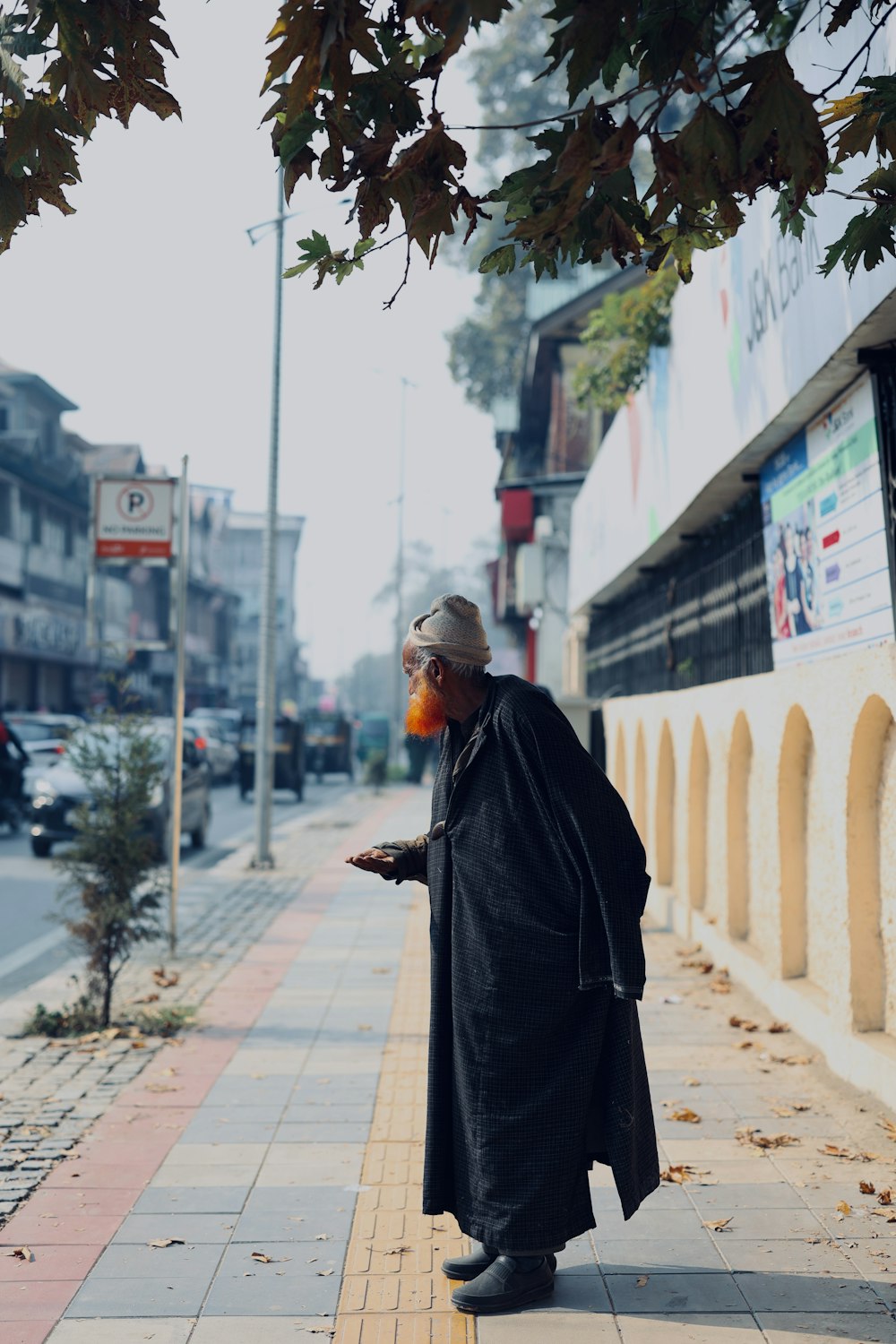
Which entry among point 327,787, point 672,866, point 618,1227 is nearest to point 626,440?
point 672,866

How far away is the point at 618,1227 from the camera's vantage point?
4.57 m

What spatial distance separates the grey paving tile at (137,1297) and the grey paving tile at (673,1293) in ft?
3.68

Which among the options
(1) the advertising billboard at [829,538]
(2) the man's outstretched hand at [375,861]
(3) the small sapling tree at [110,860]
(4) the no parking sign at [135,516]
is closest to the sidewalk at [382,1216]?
(3) the small sapling tree at [110,860]

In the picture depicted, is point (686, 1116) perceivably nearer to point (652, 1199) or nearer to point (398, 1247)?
point (652, 1199)

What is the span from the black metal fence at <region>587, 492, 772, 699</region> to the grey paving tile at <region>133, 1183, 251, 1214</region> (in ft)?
15.6

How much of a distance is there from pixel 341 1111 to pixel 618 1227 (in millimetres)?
1760

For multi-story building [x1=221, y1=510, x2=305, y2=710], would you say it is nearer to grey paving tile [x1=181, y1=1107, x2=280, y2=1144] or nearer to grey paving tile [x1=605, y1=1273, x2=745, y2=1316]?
grey paving tile [x1=181, y1=1107, x2=280, y2=1144]

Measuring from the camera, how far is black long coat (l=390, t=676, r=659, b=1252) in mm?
3812

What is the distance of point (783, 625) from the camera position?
7859 mm

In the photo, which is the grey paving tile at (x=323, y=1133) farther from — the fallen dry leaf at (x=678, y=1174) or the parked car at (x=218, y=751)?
the parked car at (x=218, y=751)

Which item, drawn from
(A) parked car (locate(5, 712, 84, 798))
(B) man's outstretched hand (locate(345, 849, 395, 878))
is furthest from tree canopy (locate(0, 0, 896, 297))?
(A) parked car (locate(5, 712, 84, 798))

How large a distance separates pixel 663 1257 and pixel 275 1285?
110 centimetres

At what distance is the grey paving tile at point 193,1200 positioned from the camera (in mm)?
4785

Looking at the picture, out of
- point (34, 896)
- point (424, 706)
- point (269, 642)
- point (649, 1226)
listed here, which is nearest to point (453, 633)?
point (424, 706)
